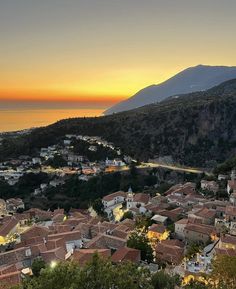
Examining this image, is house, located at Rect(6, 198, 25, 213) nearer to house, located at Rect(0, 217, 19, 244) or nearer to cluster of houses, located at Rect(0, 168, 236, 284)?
cluster of houses, located at Rect(0, 168, 236, 284)

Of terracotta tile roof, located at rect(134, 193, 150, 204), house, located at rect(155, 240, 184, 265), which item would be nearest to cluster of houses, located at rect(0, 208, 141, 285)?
house, located at rect(155, 240, 184, 265)

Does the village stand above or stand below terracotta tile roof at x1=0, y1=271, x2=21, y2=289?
below

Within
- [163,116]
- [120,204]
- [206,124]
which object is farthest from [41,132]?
[120,204]

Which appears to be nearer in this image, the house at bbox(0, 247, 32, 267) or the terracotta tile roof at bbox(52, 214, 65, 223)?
the house at bbox(0, 247, 32, 267)

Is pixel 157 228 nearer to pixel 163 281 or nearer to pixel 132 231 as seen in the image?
pixel 132 231

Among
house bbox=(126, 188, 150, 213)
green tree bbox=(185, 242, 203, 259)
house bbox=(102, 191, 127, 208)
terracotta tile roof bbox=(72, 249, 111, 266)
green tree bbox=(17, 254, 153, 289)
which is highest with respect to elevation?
green tree bbox=(17, 254, 153, 289)

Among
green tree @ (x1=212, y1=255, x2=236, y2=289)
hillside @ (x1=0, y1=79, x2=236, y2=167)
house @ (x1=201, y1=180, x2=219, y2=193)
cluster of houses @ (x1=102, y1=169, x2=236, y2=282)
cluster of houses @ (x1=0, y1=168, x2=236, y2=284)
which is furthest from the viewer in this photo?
hillside @ (x1=0, y1=79, x2=236, y2=167)

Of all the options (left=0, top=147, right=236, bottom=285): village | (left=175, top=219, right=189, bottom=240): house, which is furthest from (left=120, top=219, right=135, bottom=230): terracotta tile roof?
(left=175, top=219, right=189, bottom=240): house

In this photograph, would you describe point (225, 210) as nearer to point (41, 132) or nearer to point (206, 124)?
point (206, 124)

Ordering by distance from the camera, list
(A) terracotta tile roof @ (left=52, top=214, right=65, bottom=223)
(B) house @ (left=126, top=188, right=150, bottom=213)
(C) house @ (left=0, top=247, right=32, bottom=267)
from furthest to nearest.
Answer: (B) house @ (left=126, top=188, right=150, bottom=213) < (A) terracotta tile roof @ (left=52, top=214, right=65, bottom=223) < (C) house @ (left=0, top=247, right=32, bottom=267)
